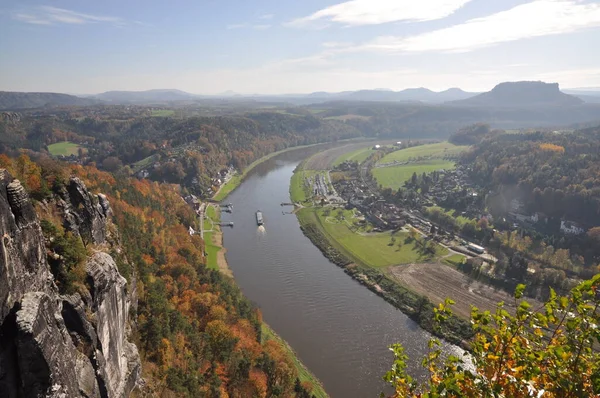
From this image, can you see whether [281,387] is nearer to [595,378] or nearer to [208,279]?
[208,279]

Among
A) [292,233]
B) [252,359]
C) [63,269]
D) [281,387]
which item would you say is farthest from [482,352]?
[292,233]

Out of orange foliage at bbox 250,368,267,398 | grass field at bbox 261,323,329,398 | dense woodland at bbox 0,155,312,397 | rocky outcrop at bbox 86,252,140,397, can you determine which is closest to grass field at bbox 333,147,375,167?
dense woodland at bbox 0,155,312,397

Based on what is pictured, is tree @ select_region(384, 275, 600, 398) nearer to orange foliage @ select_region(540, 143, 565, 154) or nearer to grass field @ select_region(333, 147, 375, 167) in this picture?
orange foliage @ select_region(540, 143, 565, 154)

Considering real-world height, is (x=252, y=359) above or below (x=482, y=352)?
below

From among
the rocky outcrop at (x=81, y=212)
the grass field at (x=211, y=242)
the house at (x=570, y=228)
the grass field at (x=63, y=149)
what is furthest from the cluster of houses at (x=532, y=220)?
the grass field at (x=63, y=149)

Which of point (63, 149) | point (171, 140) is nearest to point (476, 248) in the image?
point (171, 140)

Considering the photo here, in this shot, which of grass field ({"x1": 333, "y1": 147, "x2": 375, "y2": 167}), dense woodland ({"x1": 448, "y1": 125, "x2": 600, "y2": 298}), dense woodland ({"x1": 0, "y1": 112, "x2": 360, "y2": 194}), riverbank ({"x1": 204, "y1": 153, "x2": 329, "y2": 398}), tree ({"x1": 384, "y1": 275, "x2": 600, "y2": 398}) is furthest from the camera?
grass field ({"x1": 333, "y1": 147, "x2": 375, "y2": 167})
